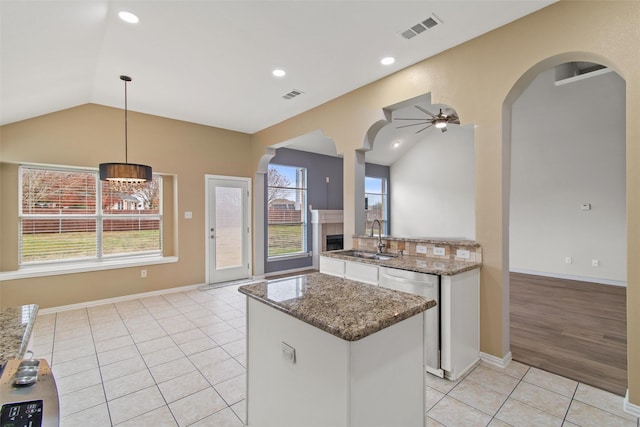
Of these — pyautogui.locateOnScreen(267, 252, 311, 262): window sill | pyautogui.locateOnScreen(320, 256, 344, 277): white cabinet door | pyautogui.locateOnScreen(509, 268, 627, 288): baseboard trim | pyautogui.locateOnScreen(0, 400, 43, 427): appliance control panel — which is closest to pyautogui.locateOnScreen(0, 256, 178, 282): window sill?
pyautogui.locateOnScreen(267, 252, 311, 262): window sill

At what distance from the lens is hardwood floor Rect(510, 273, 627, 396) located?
8.25ft

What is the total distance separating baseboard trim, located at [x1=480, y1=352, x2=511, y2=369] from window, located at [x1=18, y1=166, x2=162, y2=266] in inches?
196

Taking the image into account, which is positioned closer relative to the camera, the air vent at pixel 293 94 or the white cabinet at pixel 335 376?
the white cabinet at pixel 335 376

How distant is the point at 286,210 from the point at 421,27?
472 centimetres

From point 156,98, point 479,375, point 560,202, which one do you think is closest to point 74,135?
point 156,98

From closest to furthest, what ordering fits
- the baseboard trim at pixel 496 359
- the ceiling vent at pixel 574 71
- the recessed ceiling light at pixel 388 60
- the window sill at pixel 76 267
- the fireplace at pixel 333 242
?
1. the baseboard trim at pixel 496 359
2. the recessed ceiling light at pixel 388 60
3. the window sill at pixel 76 267
4. the ceiling vent at pixel 574 71
5. the fireplace at pixel 333 242

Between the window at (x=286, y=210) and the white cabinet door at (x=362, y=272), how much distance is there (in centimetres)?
348

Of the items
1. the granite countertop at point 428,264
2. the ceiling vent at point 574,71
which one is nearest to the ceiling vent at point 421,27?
the granite countertop at point 428,264

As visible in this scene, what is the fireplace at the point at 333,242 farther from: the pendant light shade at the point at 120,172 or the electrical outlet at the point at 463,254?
the pendant light shade at the point at 120,172

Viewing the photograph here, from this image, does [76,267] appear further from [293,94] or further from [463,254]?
[463,254]

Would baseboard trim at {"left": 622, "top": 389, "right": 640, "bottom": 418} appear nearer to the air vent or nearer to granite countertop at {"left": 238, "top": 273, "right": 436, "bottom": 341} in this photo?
granite countertop at {"left": 238, "top": 273, "right": 436, "bottom": 341}

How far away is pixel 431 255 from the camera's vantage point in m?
3.06

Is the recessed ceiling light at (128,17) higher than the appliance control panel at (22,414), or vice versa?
the recessed ceiling light at (128,17)

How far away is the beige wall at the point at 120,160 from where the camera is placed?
152 inches
